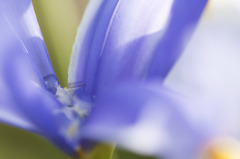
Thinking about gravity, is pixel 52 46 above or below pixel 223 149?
above

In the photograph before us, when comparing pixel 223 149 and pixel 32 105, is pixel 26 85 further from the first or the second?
pixel 223 149

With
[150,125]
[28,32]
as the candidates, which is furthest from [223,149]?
[28,32]

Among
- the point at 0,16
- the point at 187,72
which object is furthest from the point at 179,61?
the point at 0,16

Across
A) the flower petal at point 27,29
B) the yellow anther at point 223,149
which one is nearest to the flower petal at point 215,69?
the yellow anther at point 223,149

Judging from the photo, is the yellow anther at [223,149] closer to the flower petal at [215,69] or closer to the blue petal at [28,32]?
the flower petal at [215,69]

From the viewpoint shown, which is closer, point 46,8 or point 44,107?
point 44,107

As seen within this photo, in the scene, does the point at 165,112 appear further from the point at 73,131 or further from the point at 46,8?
the point at 46,8

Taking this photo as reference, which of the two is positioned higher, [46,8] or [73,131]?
[46,8]
